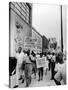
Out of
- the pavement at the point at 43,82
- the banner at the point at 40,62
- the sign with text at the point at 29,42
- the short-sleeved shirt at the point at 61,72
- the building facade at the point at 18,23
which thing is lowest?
the pavement at the point at 43,82

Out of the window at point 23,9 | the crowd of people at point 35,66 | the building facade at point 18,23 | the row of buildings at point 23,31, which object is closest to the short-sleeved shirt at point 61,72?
the crowd of people at point 35,66

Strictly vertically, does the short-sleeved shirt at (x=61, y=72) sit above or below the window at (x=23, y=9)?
below

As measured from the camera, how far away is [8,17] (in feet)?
8.60

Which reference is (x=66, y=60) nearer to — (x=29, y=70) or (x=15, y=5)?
(x=29, y=70)

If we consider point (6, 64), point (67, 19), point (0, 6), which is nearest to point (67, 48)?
point (67, 19)

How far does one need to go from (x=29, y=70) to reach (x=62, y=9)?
0.93 m

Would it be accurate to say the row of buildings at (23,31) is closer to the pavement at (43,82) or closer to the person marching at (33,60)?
the person marching at (33,60)

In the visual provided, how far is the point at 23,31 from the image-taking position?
2.68m

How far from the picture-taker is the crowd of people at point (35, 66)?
8.77 ft

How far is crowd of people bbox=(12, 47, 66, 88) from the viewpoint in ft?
8.77

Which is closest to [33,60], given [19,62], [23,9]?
[19,62]

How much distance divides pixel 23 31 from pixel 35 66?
0.48 metres

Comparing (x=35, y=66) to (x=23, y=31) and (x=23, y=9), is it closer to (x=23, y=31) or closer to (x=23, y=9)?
(x=23, y=31)

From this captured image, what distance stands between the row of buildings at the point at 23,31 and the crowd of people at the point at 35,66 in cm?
8
